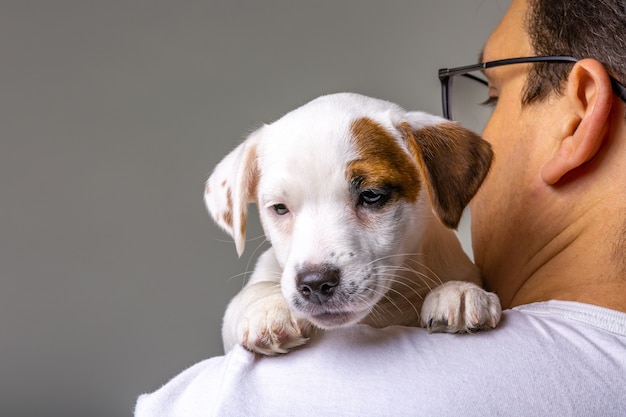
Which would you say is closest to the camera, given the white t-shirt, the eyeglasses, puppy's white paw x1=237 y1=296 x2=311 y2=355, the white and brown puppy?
the white t-shirt

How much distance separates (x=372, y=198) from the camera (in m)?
1.50

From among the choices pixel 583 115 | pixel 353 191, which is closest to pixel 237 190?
pixel 353 191

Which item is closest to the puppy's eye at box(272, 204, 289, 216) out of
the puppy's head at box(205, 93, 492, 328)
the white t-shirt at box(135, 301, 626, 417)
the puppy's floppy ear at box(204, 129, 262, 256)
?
the puppy's head at box(205, 93, 492, 328)

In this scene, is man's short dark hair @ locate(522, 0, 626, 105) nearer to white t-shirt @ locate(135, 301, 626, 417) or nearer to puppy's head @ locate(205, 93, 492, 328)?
puppy's head @ locate(205, 93, 492, 328)

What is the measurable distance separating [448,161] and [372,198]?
0.18m

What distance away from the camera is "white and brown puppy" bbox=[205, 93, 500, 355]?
1.33 metres

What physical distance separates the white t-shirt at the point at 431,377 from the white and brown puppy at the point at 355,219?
82mm

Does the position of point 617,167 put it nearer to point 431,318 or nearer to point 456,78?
point 431,318

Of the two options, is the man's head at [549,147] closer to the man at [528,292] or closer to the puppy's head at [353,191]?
the man at [528,292]

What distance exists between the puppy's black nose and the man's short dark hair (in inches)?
23.6

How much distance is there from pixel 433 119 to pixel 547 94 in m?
0.25

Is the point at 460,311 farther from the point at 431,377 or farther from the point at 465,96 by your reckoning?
the point at 465,96

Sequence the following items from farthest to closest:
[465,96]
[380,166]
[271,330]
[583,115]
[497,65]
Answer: [465,96]
[497,65]
[380,166]
[583,115]
[271,330]

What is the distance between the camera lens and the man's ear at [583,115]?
1.36 m
